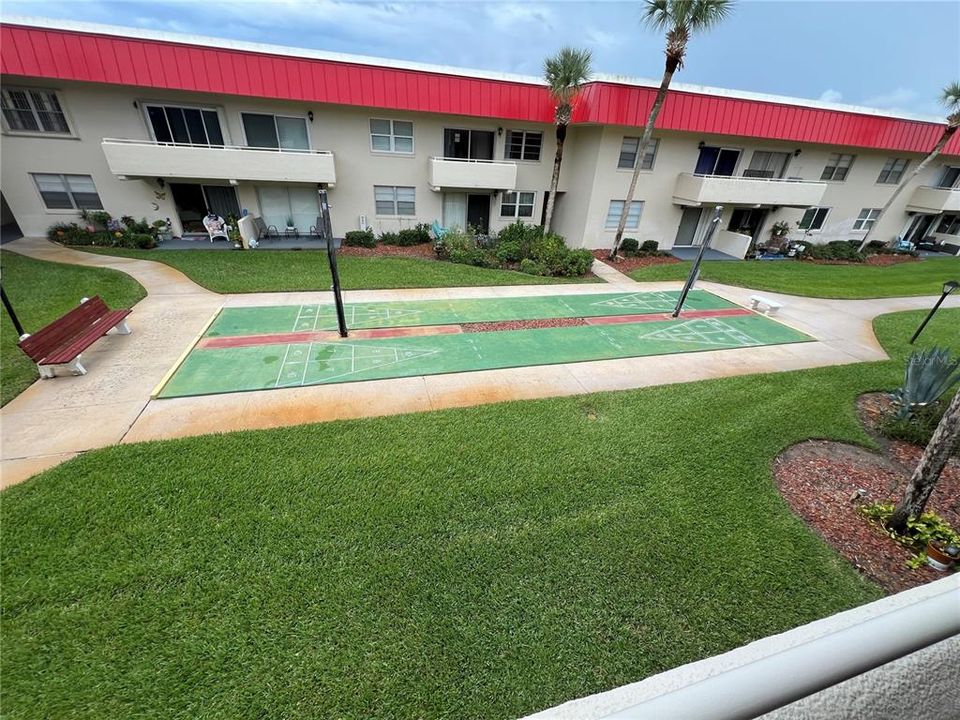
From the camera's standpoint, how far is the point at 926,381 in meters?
6.66

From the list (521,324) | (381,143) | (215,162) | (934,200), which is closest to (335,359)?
(521,324)

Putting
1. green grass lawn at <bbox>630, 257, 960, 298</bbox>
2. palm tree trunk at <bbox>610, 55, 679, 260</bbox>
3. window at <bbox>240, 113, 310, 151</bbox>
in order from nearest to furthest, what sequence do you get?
palm tree trunk at <bbox>610, 55, 679, 260</bbox> < green grass lawn at <bbox>630, 257, 960, 298</bbox> < window at <bbox>240, 113, 310, 151</bbox>

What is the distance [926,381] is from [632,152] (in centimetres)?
1520

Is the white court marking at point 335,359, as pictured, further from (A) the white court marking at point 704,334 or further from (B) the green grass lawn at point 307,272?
(A) the white court marking at point 704,334

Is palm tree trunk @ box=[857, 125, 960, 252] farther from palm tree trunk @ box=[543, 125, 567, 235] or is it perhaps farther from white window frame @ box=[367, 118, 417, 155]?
white window frame @ box=[367, 118, 417, 155]

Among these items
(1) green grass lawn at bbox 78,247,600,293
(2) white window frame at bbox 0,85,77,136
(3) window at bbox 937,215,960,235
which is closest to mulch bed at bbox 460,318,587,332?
(1) green grass lawn at bbox 78,247,600,293

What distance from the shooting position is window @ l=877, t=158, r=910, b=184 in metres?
22.8

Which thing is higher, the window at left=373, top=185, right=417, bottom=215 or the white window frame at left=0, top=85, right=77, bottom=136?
the white window frame at left=0, top=85, right=77, bottom=136

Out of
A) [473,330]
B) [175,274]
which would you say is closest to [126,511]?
[473,330]

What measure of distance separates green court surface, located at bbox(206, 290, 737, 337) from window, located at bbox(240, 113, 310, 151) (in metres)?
9.59

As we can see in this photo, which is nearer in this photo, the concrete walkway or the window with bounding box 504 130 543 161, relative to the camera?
the concrete walkway

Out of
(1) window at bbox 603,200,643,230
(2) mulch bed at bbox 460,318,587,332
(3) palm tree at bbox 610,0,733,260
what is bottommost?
(2) mulch bed at bbox 460,318,587,332

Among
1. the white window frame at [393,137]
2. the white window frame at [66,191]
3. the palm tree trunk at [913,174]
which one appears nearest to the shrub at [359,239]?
the white window frame at [393,137]

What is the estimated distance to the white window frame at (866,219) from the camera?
2381 cm
